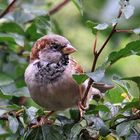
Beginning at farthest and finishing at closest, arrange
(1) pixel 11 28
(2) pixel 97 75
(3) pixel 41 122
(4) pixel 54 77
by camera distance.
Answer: (1) pixel 11 28, (4) pixel 54 77, (3) pixel 41 122, (2) pixel 97 75

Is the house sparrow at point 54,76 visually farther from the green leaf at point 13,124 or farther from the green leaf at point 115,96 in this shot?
the green leaf at point 13,124

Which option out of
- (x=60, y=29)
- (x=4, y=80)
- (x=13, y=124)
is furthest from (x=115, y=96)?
(x=60, y=29)

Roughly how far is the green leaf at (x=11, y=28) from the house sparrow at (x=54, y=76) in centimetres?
31

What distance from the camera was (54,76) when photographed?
1.84 meters

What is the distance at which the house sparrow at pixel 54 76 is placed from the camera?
1.80 metres

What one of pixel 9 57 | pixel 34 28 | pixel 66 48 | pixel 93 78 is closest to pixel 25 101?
pixel 9 57

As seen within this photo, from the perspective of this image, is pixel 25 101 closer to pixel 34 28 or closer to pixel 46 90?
pixel 34 28

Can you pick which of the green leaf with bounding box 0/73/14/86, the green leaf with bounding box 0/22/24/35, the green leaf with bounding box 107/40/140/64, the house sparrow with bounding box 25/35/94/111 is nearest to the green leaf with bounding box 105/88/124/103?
the house sparrow with bounding box 25/35/94/111

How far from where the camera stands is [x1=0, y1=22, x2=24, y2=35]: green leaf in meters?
2.24

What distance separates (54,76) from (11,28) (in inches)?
19.5

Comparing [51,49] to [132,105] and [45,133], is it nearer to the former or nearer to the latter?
[45,133]

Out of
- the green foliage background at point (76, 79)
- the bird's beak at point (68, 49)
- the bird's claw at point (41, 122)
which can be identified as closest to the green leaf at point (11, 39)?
the green foliage background at point (76, 79)

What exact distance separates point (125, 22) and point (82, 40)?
24.0 inches

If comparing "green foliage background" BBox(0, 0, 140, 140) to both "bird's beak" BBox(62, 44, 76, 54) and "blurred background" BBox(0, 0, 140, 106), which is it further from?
"bird's beak" BBox(62, 44, 76, 54)
